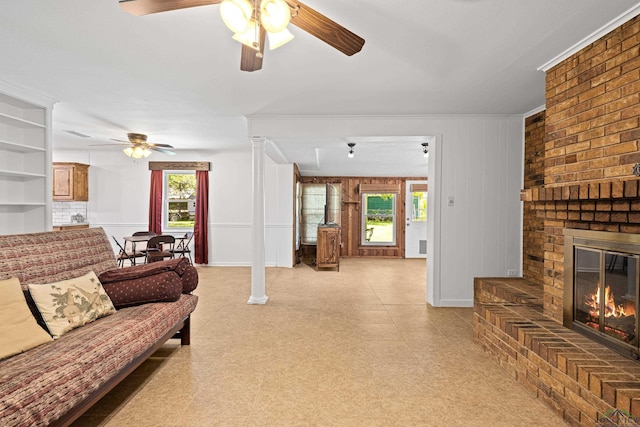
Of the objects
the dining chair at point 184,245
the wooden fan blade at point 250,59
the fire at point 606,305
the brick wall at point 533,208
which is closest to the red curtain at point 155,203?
the dining chair at point 184,245

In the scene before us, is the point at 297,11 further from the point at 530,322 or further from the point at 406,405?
the point at 530,322

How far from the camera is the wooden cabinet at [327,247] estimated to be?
6781mm

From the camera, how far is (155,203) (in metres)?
6.90

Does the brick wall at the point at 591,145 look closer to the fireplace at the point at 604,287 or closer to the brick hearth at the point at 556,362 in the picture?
the fireplace at the point at 604,287

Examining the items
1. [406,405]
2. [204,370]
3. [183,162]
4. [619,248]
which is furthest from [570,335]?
[183,162]

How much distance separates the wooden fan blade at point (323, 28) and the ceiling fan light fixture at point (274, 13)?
0.14 metres

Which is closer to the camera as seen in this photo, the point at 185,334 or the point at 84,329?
the point at 84,329

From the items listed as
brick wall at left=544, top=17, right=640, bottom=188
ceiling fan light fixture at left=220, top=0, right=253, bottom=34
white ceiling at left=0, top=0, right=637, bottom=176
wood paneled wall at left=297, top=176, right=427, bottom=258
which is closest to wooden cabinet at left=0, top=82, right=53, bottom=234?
white ceiling at left=0, top=0, right=637, bottom=176

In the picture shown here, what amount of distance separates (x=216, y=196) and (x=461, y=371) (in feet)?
19.1

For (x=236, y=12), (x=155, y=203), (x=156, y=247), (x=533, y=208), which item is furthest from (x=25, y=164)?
(x=533, y=208)

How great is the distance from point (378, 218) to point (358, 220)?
540 millimetres

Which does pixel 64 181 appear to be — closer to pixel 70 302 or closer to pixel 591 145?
pixel 70 302

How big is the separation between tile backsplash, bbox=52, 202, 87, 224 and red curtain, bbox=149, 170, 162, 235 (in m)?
1.45

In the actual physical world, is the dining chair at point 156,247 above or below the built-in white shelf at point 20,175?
below
